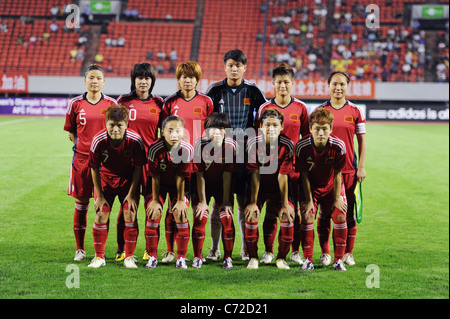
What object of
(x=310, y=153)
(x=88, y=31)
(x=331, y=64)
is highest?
(x=88, y=31)

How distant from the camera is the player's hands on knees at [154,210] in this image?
5180mm

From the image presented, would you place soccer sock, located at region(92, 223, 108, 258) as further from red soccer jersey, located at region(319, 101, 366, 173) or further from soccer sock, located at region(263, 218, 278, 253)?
red soccer jersey, located at region(319, 101, 366, 173)

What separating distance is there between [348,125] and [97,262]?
2.65m

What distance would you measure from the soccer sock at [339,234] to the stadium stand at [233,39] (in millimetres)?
21982

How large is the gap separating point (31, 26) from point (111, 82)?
310 inches

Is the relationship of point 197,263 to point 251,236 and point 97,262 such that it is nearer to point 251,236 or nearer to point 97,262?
point 251,236

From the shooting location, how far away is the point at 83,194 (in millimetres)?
5582

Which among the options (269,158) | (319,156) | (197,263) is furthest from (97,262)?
(319,156)

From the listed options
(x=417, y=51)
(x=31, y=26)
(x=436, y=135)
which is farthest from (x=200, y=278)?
(x=31, y=26)

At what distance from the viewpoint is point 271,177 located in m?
5.31

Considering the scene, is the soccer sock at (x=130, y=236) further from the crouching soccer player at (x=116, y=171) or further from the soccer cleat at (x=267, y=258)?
the soccer cleat at (x=267, y=258)

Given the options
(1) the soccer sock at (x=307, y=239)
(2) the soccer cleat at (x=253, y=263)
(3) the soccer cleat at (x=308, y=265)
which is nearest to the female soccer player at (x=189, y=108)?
(2) the soccer cleat at (x=253, y=263)

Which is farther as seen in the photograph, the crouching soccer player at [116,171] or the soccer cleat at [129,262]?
the soccer cleat at [129,262]

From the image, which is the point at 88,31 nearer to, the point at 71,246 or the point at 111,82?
the point at 111,82
